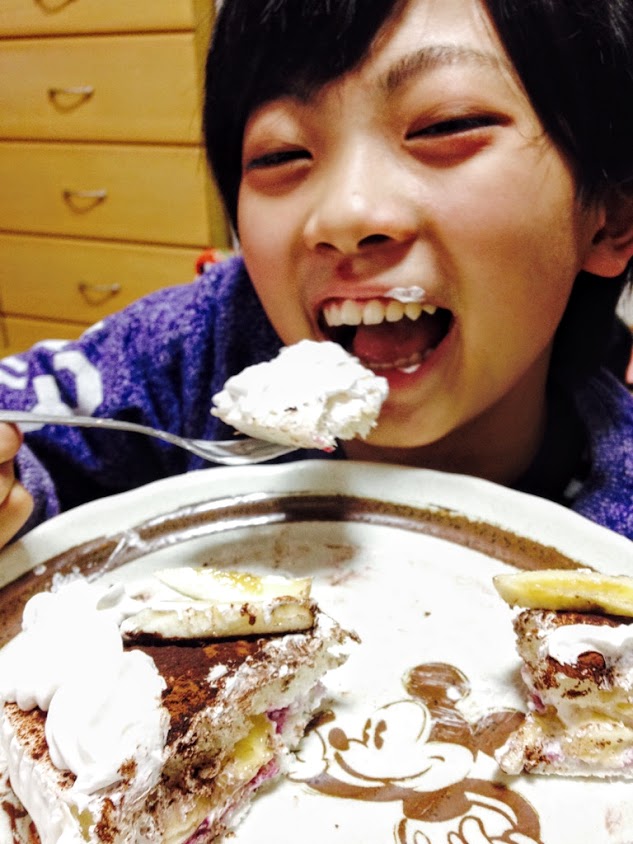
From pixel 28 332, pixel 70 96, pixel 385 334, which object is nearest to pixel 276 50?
pixel 385 334

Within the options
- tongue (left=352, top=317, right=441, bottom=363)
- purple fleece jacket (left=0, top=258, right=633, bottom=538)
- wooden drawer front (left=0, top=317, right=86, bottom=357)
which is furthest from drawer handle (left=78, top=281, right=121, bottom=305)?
tongue (left=352, top=317, right=441, bottom=363)

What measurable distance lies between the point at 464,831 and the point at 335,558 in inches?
14.8

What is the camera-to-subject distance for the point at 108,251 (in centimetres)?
278

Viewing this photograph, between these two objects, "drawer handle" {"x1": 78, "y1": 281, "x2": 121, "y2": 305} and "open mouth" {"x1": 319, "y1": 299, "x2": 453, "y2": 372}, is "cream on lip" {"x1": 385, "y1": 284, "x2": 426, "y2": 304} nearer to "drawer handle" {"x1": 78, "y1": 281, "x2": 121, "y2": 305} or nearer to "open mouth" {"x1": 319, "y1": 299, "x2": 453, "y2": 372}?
"open mouth" {"x1": 319, "y1": 299, "x2": 453, "y2": 372}

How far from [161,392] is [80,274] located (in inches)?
72.2

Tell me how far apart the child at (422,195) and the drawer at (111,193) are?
1.44 meters

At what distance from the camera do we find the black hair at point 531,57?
0.83 meters

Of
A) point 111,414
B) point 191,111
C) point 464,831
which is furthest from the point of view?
point 191,111

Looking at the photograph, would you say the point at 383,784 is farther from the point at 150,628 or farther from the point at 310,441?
the point at 310,441

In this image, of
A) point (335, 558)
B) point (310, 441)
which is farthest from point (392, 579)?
point (310, 441)

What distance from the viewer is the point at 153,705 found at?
63 centimetres

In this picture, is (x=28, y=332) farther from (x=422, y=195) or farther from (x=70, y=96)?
(x=422, y=195)

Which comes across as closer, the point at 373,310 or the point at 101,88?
the point at 373,310

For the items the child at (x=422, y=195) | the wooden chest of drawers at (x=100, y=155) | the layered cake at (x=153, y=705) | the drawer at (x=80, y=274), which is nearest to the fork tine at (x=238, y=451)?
the child at (x=422, y=195)
